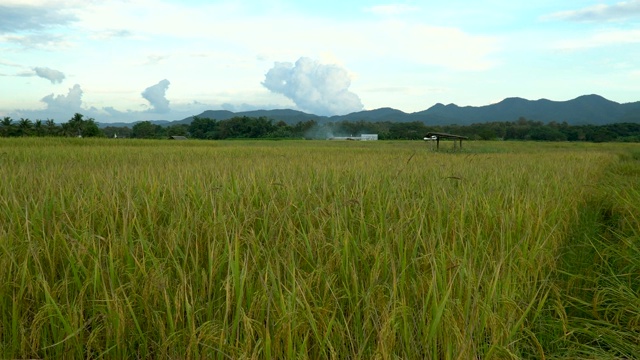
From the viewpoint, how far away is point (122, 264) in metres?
2.04

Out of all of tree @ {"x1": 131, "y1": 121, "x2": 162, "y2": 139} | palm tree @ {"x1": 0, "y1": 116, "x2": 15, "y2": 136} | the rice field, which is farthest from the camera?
tree @ {"x1": 131, "y1": 121, "x2": 162, "y2": 139}

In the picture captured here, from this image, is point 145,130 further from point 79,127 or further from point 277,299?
point 277,299

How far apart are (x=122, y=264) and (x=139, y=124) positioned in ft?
300

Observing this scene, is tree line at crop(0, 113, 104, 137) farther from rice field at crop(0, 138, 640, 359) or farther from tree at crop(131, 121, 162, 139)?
rice field at crop(0, 138, 640, 359)

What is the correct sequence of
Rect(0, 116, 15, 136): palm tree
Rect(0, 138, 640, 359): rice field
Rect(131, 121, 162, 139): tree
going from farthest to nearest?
Rect(131, 121, 162, 139): tree
Rect(0, 116, 15, 136): palm tree
Rect(0, 138, 640, 359): rice field

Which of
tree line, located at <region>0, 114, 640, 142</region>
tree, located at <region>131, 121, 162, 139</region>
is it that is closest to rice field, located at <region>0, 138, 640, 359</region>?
tree line, located at <region>0, 114, 640, 142</region>

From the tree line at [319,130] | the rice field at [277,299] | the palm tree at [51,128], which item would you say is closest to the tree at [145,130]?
the tree line at [319,130]

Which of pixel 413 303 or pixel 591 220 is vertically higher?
pixel 413 303

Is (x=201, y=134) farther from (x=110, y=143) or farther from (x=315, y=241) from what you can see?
(x=315, y=241)

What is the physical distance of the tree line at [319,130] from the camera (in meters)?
60.8

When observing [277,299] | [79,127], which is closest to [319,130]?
[79,127]

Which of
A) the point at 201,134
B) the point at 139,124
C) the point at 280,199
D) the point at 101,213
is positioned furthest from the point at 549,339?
the point at 139,124

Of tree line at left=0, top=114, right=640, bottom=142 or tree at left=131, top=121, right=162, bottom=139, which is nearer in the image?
tree line at left=0, top=114, right=640, bottom=142

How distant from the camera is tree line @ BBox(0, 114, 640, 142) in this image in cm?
6081
